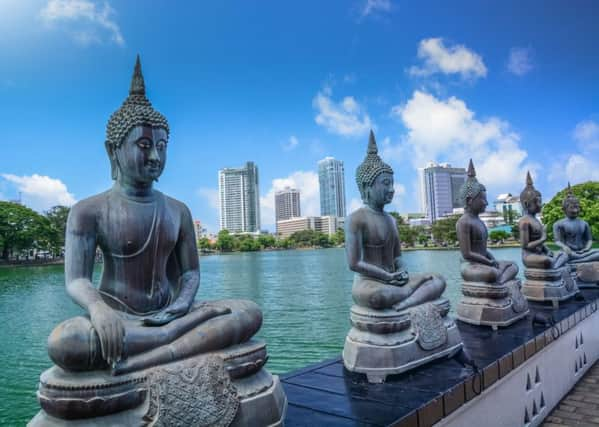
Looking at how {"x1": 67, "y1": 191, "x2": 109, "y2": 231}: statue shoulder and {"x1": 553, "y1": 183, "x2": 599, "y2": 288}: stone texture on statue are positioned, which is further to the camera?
{"x1": 553, "y1": 183, "x2": 599, "y2": 288}: stone texture on statue

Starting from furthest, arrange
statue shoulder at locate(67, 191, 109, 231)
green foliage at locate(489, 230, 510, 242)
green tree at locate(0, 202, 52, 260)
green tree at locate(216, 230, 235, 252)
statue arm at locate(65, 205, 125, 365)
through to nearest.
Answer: green tree at locate(216, 230, 235, 252) → green foliage at locate(489, 230, 510, 242) → green tree at locate(0, 202, 52, 260) → statue shoulder at locate(67, 191, 109, 231) → statue arm at locate(65, 205, 125, 365)

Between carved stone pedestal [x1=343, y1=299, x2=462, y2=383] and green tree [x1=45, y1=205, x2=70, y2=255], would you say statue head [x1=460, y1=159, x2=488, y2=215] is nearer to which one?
carved stone pedestal [x1=343, y1=299, x2=462, y2=383]

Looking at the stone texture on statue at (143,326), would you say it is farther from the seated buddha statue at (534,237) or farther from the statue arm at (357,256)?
the seated buddha statue at (534,237)

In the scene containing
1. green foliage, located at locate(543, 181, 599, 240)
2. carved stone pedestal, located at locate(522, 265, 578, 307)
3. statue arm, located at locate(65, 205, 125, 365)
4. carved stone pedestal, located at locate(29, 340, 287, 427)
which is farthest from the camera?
green foliage, located at locate(543, 181, 599, 240)

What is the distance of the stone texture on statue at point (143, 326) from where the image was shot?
2621mm

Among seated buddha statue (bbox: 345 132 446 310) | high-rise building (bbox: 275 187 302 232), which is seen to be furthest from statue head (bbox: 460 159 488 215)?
high-rise building (bbox: 275 187 302 232)

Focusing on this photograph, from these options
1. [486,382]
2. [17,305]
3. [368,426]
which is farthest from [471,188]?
[17,305]

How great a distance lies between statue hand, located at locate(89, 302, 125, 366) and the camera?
2633 mm

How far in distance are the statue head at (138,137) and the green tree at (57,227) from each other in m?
47.2

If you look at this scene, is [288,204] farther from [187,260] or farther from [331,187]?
[187,260]

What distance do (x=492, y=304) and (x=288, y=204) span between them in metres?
138

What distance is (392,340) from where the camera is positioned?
14.8 ft

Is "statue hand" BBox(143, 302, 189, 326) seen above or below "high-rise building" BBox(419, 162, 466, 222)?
below

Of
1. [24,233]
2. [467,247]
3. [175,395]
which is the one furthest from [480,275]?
[24,233]
